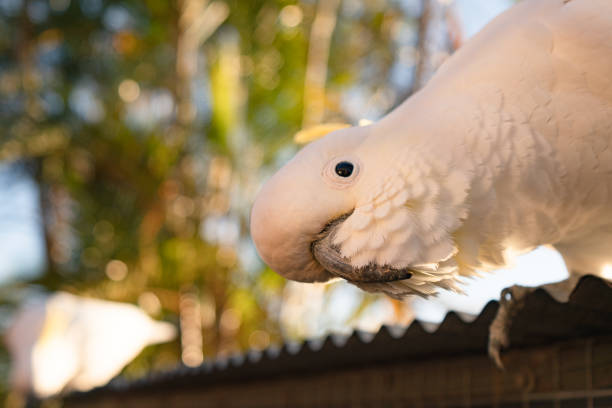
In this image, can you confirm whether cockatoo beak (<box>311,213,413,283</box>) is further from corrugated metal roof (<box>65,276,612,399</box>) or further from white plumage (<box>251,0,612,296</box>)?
corrugated metal roof (<box>65,276,612,399</box>)

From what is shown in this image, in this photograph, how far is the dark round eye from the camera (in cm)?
131

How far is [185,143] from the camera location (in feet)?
22.3

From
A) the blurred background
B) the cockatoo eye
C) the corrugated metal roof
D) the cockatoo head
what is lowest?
the corrugated metal roof

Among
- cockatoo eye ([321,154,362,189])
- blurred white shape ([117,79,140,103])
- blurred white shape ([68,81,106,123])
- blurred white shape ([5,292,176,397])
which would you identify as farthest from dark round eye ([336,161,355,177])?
blurred white shape ([117,79,140,103])

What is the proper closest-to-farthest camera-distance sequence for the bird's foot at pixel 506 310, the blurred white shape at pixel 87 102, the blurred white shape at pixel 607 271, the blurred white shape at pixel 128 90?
the bird's foot at pixel 506 310, the blurred white shape at pixel 607 271, the blurred white shape at pixel 87 102, the blurred white shape at pixel 128 90

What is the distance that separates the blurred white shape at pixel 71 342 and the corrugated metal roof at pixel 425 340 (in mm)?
1221

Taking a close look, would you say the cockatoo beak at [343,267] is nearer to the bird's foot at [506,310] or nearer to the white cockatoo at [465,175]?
the white cockatoo at [465,175]

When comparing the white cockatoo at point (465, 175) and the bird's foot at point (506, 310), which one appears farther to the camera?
the bird's foot at point (506, 310)

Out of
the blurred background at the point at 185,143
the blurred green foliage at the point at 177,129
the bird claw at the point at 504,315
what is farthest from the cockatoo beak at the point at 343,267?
the blurred green foliage at the point at 177,129

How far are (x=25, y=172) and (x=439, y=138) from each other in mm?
8709

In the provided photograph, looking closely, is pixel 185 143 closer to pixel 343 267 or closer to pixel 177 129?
pixel 177 129

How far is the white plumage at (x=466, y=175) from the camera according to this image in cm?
125

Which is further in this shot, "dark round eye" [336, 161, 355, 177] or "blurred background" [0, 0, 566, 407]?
"blurred background" [0, 0, 566, 407]

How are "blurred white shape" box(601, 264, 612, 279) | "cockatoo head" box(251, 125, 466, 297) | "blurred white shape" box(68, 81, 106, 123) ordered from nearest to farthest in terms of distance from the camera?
"cockatoo head" box(251, 125, 466, 297), "blurred white shape" box(601, 264, 612, 279), "blurred white shape" box(68, 81, 106, 123)
